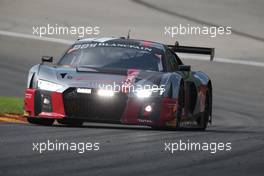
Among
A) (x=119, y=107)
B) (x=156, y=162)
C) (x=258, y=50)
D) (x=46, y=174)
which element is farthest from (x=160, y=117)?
(x=258, y=50)

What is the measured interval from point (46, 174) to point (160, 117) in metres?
5.06

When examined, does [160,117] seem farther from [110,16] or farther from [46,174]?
[110,16]

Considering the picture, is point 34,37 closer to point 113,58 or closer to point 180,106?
point 113,58

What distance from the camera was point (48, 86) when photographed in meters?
13.0

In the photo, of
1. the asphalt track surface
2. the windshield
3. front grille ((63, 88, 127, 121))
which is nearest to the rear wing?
the asphalt track surface

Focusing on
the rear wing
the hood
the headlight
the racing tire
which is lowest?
the racing tire

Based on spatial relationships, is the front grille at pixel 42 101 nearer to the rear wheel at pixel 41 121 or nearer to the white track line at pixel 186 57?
the rear wheel at pixel 41 121

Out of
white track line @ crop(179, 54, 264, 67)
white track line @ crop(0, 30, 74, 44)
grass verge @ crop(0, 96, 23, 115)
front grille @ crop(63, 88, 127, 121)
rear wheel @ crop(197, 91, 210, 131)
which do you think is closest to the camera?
front grille @ crop(63, 88, 127, 121)

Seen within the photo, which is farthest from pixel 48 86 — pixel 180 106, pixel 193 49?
pixel 193 49

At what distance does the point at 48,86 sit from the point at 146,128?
5.84 feet

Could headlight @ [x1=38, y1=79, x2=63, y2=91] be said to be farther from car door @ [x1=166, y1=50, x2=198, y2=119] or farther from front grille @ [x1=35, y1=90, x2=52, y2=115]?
car door @ [x1=166, y1=50, x2=198, y2=119]

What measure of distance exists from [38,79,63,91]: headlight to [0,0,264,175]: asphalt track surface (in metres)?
0.47

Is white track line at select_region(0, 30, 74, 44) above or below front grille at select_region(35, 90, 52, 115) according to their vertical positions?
above

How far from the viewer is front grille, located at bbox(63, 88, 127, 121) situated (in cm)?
1271
